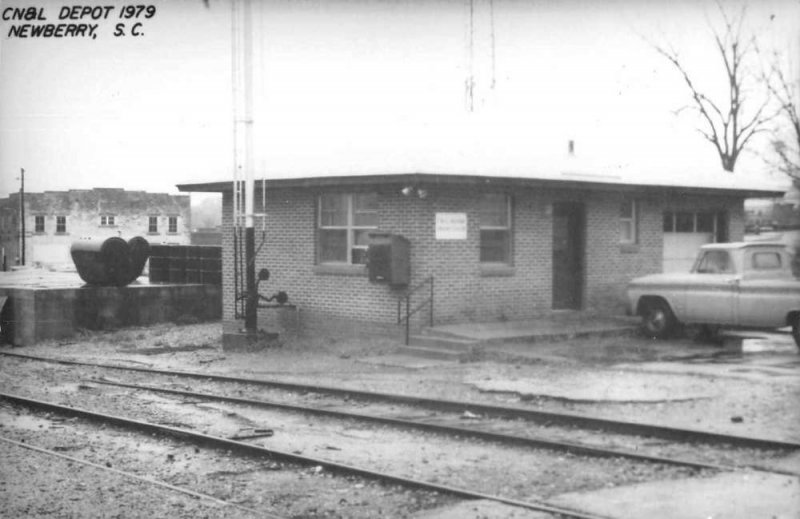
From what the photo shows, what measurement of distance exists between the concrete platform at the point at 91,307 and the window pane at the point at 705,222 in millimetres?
12606

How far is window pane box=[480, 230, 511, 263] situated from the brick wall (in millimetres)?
210

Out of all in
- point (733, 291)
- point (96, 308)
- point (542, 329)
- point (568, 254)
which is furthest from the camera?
point (96, 308)

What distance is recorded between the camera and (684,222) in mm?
22234

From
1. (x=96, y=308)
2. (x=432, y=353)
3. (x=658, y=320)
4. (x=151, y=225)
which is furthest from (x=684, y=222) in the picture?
(x=151, y=225)

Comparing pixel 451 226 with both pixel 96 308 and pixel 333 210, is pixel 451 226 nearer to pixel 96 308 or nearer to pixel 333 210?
pixel 333 210

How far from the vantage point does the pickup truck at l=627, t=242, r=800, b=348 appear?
15.8 metres

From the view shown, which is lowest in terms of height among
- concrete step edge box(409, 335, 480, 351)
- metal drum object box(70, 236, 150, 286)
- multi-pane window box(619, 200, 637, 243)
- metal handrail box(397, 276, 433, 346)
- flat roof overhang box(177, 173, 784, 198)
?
concrete step edge box(409, 335, 480, 351)

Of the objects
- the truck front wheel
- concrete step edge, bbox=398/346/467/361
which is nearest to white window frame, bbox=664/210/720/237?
the truck front wheel

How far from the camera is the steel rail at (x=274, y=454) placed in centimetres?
737

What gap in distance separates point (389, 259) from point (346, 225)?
83.4 inches

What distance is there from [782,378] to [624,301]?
297 inches

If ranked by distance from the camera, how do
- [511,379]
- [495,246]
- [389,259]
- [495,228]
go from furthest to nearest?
1. [495,246]
2. [495,228]
3. [389,259]
4. [511,379]

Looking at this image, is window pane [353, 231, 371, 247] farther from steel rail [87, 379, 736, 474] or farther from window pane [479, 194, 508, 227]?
steel rail [87, 379, 736, 474]

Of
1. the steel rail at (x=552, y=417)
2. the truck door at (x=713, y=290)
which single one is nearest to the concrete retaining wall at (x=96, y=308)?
the steel rail at (x=552, y=417)
